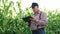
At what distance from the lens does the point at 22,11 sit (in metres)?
6.15

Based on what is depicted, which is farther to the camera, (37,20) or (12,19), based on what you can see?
(12,19)

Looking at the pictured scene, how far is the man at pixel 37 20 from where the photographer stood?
183 inches

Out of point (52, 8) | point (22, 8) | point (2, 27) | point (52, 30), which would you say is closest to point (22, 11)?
point (22, 8)

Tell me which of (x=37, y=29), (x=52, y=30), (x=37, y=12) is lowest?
(x=52, y=30)

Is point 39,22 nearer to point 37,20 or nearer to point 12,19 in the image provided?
point 37,20

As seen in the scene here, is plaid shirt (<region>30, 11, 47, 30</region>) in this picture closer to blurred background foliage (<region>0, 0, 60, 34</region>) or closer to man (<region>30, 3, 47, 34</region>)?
man (<region>30, 3, 47, 34</region>)

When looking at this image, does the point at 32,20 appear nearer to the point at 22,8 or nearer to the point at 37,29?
the point at 37,29

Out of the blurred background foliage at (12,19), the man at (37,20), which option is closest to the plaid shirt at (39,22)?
the man at (37,20)

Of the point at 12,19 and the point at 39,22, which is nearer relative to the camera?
the point at 39,22

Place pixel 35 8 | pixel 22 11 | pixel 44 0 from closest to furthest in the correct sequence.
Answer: pixel 35 8, pixel 22 11, pixel 44 0

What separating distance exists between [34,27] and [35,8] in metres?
0.39

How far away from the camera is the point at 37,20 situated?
183 inches

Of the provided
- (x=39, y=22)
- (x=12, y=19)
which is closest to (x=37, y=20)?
(x=39, y=22)

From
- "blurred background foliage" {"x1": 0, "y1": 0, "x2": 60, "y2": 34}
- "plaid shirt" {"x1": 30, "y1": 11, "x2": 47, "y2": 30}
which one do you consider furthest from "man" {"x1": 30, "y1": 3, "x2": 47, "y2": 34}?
"blurred background foliage" {"x1": 0, "y1": 0, "x2": 60, "y2": 34}
